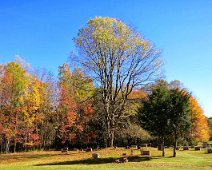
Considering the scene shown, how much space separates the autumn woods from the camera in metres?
33.1

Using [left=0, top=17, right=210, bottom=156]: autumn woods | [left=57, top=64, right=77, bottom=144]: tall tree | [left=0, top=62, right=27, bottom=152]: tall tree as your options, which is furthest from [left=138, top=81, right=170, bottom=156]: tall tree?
[left=0, top=62, right=27, bottom=152]: tall tree

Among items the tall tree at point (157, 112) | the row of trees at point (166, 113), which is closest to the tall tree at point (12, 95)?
the row of trees at point (166, 113)

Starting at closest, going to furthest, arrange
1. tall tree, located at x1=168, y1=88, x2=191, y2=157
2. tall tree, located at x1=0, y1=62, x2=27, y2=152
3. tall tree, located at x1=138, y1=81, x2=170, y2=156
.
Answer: tall tree, located at x1=168, y1=88, x2=191, y2=157 → tall tree, located at x1=138, y1=81, x2=170, y2=156 → tall tree, located at x1=0, y1=62, x2=27, y2=152

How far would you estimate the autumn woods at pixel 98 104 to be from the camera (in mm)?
33125

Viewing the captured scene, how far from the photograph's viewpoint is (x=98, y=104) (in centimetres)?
4981

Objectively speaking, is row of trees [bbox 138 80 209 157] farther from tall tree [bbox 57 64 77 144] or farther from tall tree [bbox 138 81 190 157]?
tall tree [bbox 57 64 77 144]

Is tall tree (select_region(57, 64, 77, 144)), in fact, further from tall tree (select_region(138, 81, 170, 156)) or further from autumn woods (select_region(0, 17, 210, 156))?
tall tree (select_region(138, 81, 170, 156))

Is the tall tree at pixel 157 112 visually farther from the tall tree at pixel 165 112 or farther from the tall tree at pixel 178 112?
the tall tree at pixel 178 112

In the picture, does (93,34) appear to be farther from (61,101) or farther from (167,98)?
(61,101)

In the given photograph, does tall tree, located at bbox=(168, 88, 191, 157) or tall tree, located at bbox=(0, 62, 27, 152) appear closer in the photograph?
tall tree, located at bbox=(168, 88, 191, 157)

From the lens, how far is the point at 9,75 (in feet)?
150

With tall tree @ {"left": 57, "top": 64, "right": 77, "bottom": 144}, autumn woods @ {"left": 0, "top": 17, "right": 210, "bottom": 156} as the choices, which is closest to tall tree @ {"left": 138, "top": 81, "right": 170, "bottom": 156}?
autumn woods @ {"left": 0, "top": 17, "right": 210, "bottom": 156}

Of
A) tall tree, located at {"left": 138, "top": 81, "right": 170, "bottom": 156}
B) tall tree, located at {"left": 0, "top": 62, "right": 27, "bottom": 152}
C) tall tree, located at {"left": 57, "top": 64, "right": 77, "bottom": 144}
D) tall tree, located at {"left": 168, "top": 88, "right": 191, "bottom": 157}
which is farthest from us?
tall tree, located at {"left": 57, "top": 64, "right": 77, "bottom": 144}

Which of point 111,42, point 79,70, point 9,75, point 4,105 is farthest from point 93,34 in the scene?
point 4,105
